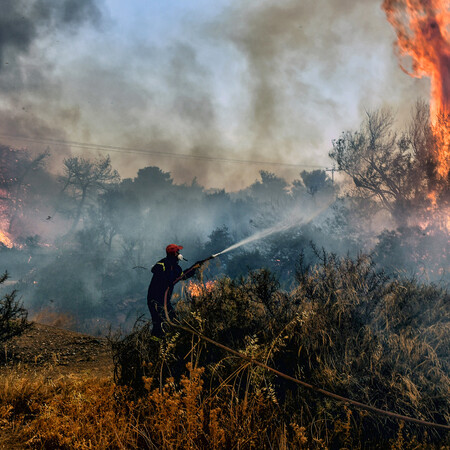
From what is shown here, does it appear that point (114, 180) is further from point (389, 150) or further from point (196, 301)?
point (196, 301)

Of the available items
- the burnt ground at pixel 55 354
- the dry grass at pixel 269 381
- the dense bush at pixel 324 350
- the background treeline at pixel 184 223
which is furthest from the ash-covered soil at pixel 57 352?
the background treeline at pixel 184 223

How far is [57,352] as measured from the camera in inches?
328

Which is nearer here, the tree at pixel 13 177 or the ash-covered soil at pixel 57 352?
the ash-covered soil at pixel 57 352

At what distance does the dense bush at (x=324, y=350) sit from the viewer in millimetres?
3125

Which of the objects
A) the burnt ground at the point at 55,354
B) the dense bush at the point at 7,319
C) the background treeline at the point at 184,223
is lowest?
the burnt ground at the point at 55,354

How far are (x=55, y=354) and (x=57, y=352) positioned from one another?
0.99ft

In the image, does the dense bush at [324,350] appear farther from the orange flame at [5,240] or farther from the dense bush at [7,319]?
the orange flame at [5,240]

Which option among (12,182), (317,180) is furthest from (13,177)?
(317,180)

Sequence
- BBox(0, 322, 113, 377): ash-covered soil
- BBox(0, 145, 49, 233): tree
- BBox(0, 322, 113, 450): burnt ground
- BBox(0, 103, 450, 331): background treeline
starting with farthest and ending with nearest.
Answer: BBox(0, 145, 49, 233): tree, BBox(0, 103, 450, 331): background treeline, BBox(0, 322, 113, 377): ash-covered soil, BBox(0, 322, 113, 450): burnt ground

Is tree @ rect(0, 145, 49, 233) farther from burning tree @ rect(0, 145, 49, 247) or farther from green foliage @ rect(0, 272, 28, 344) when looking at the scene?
green foliage @ rect(0, 272, 28, 344)

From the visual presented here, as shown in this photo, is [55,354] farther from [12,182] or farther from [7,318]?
[12,182]

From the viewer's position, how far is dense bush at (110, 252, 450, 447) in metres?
3.12

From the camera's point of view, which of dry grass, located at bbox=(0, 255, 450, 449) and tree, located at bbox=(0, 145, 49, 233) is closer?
dry grass, located at bbox=(0, 255, 450, 449)

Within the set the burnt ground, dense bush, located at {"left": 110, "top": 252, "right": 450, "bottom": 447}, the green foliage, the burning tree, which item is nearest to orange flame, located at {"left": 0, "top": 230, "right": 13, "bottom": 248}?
the burning tree
